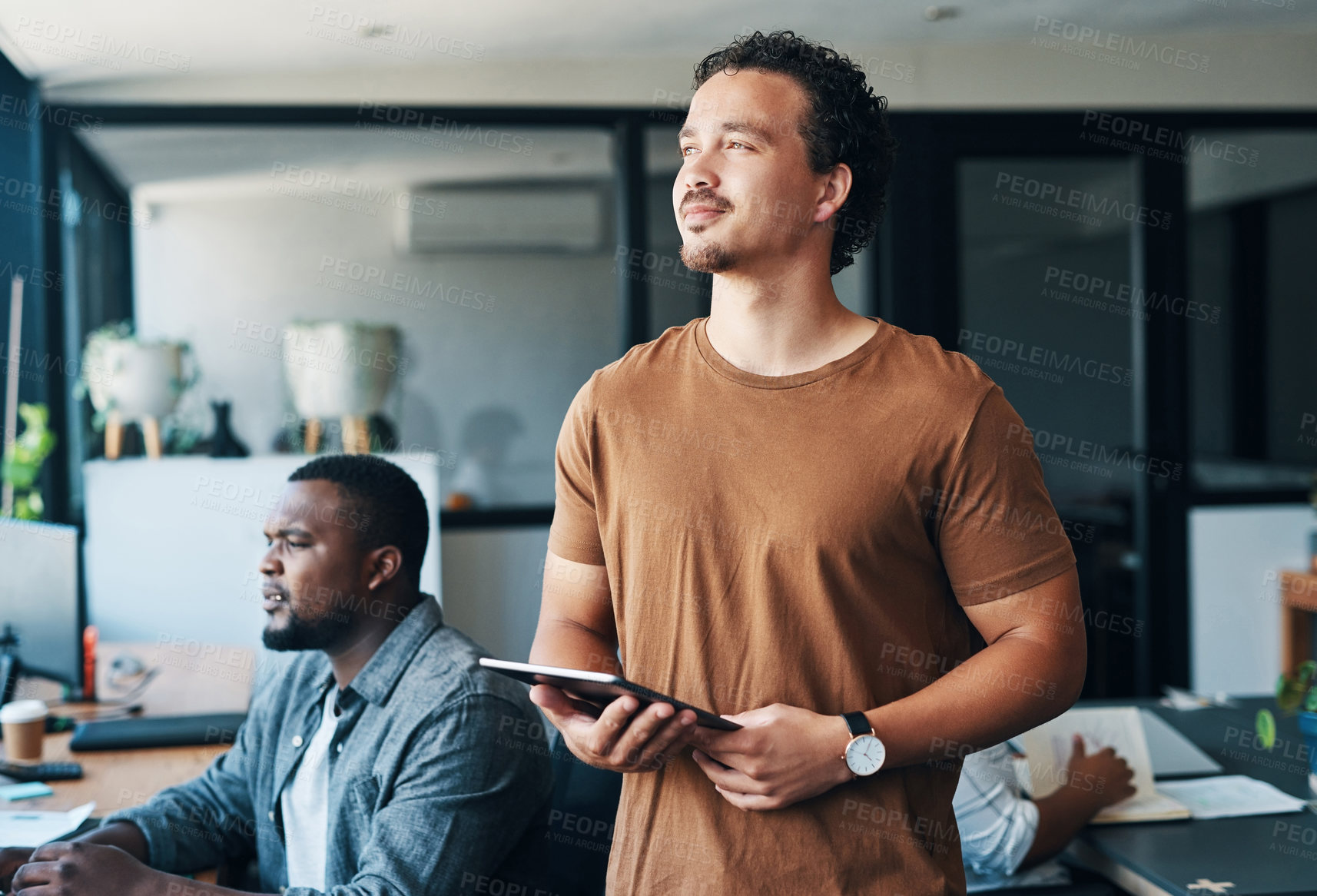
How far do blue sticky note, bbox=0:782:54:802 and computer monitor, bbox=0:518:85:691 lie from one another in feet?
1.20

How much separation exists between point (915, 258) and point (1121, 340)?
120 inches

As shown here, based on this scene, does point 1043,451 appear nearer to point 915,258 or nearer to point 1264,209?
point 1264,209

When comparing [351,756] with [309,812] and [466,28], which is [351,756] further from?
[466,28]

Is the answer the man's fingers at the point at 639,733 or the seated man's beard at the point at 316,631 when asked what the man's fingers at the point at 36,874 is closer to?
the seated man's beard at the point at 316,631

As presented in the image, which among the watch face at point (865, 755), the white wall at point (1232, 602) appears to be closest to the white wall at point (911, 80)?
the white wall at point (1232, 602)

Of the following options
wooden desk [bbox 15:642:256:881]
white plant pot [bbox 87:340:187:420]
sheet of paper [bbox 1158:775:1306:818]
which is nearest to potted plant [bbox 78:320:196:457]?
white plant pot [bbox 87:340:187:420]

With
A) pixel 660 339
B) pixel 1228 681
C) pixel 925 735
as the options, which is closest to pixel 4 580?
pixel 660 339

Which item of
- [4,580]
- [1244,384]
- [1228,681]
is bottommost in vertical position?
[1228,681]

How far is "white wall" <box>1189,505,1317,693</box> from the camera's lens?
166 inches

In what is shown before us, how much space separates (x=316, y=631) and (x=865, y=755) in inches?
40.2

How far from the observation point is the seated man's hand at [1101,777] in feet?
6.11

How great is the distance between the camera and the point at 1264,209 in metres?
5.38

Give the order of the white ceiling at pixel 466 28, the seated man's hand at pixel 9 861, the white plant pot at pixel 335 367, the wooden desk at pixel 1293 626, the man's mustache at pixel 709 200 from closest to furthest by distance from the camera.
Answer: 1. the man's mustache at pixel 709 200
2. the seated man's hand at pixel 9 861
3. the white ceiling at pixel 466 28
4. the white plant pot at pixel 335 367
5. the wooden desk at pixel 1293 626

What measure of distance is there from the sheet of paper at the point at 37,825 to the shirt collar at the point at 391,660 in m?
0.56
